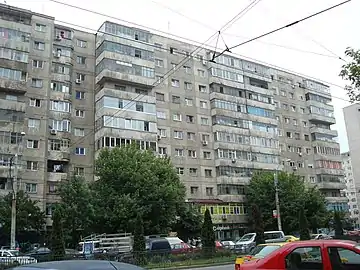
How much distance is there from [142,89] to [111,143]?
9.48 m

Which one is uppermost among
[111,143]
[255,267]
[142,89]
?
[142,89]

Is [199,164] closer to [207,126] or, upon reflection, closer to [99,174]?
[207,126]

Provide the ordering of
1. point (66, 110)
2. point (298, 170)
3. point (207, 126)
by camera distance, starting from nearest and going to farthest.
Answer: point (66, 110)
point (207, 126)
point (298, 170)

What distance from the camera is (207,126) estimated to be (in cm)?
5525

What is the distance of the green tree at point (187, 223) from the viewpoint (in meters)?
41.8

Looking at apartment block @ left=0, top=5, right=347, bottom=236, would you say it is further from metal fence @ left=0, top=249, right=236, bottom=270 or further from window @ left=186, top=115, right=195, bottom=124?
metal fence @ left=0, top=249, right=236, bottom=270

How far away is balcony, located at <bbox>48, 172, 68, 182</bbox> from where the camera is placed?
43.7 meters

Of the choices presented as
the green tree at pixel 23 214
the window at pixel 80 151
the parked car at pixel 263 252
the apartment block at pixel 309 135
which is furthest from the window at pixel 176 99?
the parked car at pixel 263 252

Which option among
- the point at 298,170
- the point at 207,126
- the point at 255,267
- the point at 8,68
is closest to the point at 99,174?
the point at 8,68

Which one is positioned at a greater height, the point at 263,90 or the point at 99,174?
the point at 263,90

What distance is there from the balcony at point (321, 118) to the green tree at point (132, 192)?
40601mm

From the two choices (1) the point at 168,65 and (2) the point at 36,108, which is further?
(1) the point at 168,65

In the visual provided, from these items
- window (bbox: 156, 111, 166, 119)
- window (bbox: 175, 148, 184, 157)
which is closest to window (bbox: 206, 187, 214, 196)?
window (bbox: 175, 148, 184, 157)

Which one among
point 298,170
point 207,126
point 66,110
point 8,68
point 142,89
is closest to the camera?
point 8,68
